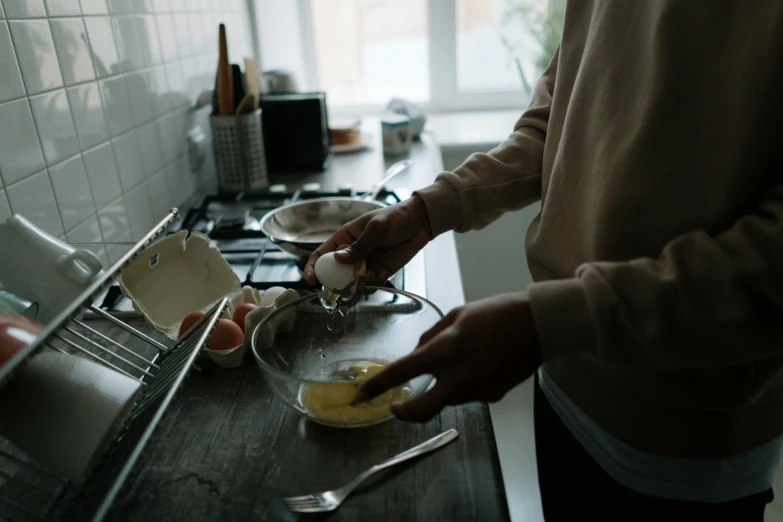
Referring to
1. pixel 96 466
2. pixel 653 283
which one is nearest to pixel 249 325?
pixel 96 466

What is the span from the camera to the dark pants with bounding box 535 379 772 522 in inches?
25.3

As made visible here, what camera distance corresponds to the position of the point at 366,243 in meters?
0.78

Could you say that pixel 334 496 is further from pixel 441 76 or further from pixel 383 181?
pixel 441 76

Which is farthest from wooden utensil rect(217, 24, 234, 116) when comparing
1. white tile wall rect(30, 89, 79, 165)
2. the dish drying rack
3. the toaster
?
the dish drying rack

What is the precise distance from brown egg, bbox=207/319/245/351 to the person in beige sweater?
16 cm

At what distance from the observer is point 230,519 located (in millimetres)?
529

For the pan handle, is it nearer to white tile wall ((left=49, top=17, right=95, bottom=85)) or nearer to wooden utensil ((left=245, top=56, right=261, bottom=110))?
wooden utensil ((left=245, top=56, right=261, bottom=110))

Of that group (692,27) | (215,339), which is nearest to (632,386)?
(692,27)

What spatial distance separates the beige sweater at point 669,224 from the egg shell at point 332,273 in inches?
9.4

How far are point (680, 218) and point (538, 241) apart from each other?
0.59 feet

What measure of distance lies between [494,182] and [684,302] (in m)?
0.39

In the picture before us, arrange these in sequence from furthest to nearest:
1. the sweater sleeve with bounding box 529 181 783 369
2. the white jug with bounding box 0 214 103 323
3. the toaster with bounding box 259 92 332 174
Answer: the toaster with bounding box 259 92 332 174 < the white jug with bounding box 0 214 103 323 < the sweater sleeve with bounding box 529 181 783 369

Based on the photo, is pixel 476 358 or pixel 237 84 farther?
pixel 237 84

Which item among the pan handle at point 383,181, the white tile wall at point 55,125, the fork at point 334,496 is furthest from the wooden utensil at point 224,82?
the fork at point 334,496
